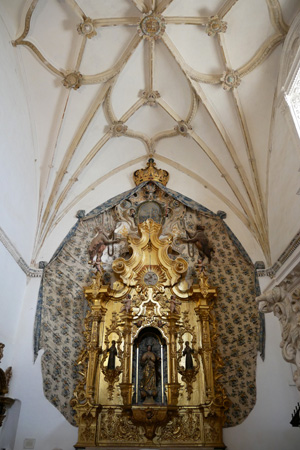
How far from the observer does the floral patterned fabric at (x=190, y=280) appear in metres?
8.71

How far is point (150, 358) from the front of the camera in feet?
29.4

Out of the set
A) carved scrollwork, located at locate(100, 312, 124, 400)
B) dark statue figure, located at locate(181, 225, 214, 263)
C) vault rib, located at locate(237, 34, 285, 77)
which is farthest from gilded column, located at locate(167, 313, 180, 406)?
vault rib, located at locate(237, 34, 285, 77)

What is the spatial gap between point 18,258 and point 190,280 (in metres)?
4.68

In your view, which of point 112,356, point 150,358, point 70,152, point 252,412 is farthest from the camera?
point 70,152

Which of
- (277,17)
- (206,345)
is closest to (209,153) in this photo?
(277,17)

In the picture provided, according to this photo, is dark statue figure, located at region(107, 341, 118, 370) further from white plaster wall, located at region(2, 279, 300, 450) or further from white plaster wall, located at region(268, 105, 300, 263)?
white plaster wall, located at region(268, 105, 300, 263)

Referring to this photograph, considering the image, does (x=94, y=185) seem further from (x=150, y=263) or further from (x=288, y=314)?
(x=288, y=314)

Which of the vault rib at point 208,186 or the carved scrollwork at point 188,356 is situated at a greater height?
the vault rib at point 208,186

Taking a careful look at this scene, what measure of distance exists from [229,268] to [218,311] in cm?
126

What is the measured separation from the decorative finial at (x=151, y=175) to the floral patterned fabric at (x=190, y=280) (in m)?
0.27

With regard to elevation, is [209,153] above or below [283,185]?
above

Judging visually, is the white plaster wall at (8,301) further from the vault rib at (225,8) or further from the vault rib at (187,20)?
the vault rib at (225,8)

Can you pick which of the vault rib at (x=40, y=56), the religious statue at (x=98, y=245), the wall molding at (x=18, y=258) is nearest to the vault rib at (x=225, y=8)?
the vault rib at (x=40, y=56)

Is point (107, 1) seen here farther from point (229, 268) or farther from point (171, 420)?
point (171, 420)
